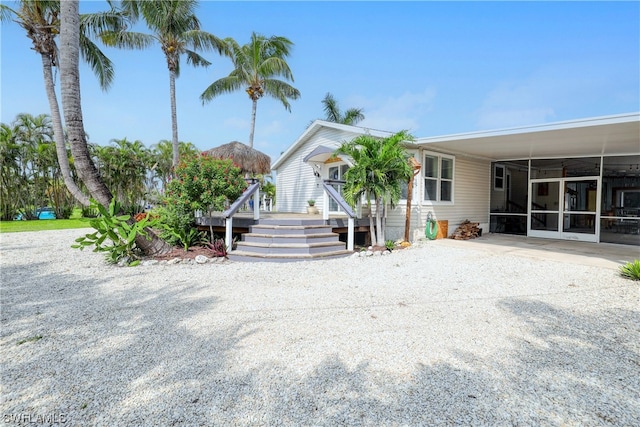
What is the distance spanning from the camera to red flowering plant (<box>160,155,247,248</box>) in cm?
753

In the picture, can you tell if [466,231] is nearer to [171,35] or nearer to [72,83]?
[72,83]

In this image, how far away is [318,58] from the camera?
14.9m

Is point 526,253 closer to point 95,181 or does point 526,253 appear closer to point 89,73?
point 95,181

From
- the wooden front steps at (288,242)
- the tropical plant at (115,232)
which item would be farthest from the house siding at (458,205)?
the tropical plant at (115,232)

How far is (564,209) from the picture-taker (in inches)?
413

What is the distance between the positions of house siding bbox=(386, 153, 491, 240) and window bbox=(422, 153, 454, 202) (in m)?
0.24

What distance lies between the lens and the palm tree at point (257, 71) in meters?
16.2

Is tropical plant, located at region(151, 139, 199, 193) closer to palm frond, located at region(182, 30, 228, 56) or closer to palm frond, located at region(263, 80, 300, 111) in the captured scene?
palm frond, located at region(263, 80, 300, 111)

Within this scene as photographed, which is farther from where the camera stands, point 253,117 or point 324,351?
point 253,117

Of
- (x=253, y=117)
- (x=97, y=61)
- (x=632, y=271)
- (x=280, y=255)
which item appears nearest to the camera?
(x=632, y=271)

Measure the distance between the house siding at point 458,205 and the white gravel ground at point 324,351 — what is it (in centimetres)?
439

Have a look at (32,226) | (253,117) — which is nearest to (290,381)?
(253,117)

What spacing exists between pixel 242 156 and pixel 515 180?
11.6m

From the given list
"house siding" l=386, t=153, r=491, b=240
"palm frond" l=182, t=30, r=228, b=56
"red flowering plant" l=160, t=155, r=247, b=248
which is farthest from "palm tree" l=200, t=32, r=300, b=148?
"house siding" l=386, t=153, r=491, b=240
